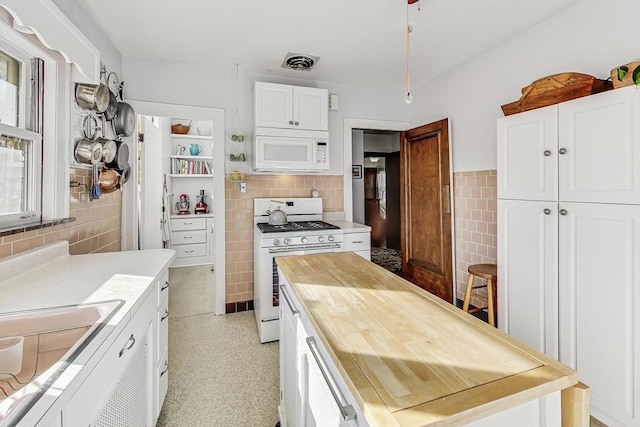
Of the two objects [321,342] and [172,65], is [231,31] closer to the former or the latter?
[172,65]

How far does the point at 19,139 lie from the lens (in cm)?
158

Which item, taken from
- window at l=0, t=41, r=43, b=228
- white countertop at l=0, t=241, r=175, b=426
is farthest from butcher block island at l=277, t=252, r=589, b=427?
window at l=0, t=41, r=43, b=228

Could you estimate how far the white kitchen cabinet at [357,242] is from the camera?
2.95 m

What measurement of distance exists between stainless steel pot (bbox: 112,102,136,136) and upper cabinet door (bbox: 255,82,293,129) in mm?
1099

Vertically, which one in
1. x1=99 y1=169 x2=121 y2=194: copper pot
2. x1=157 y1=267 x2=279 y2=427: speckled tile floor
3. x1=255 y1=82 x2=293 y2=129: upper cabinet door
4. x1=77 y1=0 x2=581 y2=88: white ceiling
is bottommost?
x1=157 y1=267 x2=279 y2=427: speckled tile floor

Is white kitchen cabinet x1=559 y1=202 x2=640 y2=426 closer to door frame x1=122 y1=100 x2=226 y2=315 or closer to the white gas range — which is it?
the white gas range

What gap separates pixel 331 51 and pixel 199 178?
3498mm

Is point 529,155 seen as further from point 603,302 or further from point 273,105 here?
point 273,105

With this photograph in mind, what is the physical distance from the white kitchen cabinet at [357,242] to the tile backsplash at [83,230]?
2058 millimetres

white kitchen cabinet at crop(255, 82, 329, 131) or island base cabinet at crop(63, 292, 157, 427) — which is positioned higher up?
white kitchen cabinet at crop(255, 82, 329, 131)

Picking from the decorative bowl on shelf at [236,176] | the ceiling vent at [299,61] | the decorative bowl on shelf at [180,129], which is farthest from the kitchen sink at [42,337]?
the decorative bowl on shelf at [180,129]

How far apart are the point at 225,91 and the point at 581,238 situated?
10.5ft

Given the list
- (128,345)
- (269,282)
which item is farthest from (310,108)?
(128,345)

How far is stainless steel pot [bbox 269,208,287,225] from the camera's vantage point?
3.05m
